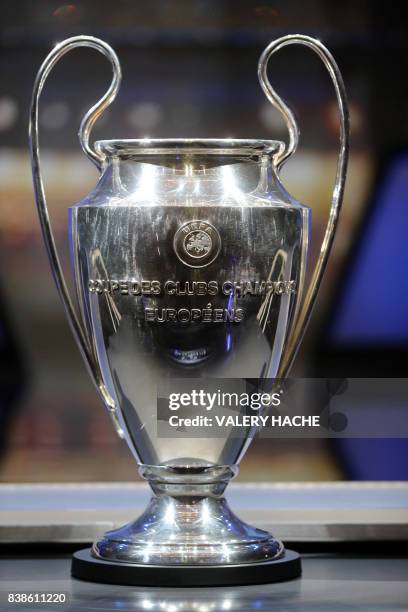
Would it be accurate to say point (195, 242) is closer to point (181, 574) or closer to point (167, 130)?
point (181, 574)

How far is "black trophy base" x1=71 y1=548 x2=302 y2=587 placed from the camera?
966 millimetres

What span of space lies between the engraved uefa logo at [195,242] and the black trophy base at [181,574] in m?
0.21

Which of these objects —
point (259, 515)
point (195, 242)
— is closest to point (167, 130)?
point (259, 515)

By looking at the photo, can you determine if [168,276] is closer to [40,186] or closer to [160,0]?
[40,186]

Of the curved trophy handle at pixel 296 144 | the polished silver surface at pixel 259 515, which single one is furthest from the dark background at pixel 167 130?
the curved trophy handle at pixel 296 144

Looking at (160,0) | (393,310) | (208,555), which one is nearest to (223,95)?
(160,0)

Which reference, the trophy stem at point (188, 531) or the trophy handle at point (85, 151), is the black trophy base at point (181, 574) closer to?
the trophy stem at point (188, 531)

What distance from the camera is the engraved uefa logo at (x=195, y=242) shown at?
0.96 metres

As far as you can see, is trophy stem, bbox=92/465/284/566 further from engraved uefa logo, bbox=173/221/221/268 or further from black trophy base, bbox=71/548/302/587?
engraved uefa logo, bbox=173/221/221/268

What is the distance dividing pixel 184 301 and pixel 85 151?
149mm

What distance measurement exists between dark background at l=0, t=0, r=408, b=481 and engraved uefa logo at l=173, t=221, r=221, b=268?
72 centimetres

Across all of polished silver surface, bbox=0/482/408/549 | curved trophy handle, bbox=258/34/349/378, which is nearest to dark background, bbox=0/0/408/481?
polished silver surface, bbox=0/482/408/549

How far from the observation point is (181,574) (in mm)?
965

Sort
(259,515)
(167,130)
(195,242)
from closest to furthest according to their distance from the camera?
(195,242) < (259,515) < (167,130)
